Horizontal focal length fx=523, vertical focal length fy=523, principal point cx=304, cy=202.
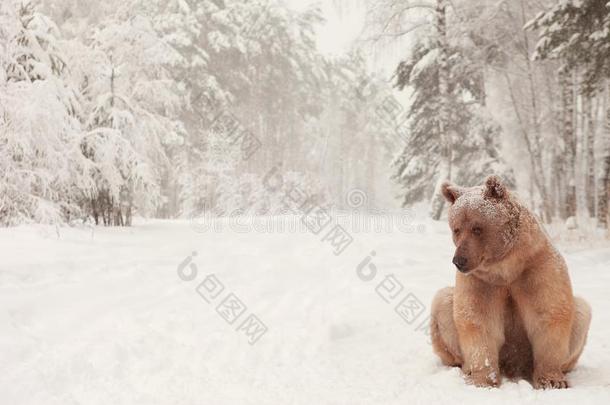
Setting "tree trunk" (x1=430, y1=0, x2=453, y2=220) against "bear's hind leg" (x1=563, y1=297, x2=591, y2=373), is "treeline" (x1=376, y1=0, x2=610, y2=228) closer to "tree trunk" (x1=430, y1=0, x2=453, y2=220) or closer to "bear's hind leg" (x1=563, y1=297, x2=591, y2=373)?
"tree trunk" (x1=430, y1=0, x2=453, y2=220)

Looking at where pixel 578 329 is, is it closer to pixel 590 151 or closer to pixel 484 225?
pixel 484 225

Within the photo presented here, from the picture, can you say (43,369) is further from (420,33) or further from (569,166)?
(420,33)

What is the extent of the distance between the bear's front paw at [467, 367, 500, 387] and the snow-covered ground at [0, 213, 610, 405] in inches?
4.0

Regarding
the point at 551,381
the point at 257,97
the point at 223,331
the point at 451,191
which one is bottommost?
the point at 223,331

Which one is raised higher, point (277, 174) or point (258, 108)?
point (258, 108)

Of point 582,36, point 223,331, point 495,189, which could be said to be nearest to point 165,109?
point 582,36

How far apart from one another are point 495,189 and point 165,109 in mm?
21057

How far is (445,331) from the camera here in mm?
3420

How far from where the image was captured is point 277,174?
2461cm

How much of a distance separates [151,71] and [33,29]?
9.51m

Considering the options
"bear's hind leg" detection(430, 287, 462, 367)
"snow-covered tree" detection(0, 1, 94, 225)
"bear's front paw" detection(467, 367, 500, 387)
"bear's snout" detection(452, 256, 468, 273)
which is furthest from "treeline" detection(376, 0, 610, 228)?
"bear's snout" detection(452, 256, 468, 273)

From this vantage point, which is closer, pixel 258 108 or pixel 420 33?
pixel 420 33

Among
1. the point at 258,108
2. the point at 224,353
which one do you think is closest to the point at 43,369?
the point at 224,353

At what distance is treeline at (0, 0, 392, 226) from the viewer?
30.9 feet
